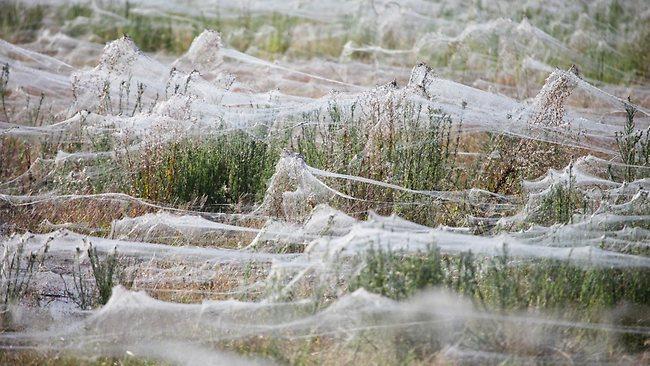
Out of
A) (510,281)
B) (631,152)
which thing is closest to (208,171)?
(510,281)

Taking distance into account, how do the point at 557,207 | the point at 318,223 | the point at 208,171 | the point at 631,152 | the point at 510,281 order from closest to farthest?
the point at 510,281 < the point at 318,223 < the point at 557,207 < the point at 631,152 < the point at 208,171

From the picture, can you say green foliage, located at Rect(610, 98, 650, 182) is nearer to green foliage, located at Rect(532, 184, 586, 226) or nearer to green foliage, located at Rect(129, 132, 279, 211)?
green foliage, located at Rect(532, 184, 586, 226)

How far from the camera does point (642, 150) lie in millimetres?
5348

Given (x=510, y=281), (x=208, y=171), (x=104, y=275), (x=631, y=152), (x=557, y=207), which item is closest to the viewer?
(x=510, y=281)

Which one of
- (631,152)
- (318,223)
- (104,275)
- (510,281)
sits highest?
(631,152)

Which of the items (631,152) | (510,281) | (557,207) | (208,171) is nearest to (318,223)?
(510,281)

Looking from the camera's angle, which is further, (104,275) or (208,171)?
(208,171)

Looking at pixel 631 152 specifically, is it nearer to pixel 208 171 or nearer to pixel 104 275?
pixel 208 171

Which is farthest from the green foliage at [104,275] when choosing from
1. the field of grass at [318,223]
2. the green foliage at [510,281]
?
the green foliage at [510,281]

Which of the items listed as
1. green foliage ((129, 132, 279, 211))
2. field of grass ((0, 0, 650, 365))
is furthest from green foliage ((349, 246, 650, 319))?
green foliage ((129, 132, 279, 211))

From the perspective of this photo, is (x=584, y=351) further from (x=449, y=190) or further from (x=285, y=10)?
(x=285, y=10)

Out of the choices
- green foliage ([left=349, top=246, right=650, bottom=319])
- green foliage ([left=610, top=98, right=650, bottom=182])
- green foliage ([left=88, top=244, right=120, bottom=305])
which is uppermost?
green foliage ([left=610, top=98, right=650, bottom=182])

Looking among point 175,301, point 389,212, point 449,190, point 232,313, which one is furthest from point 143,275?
point 449,190

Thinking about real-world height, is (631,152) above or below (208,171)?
above
